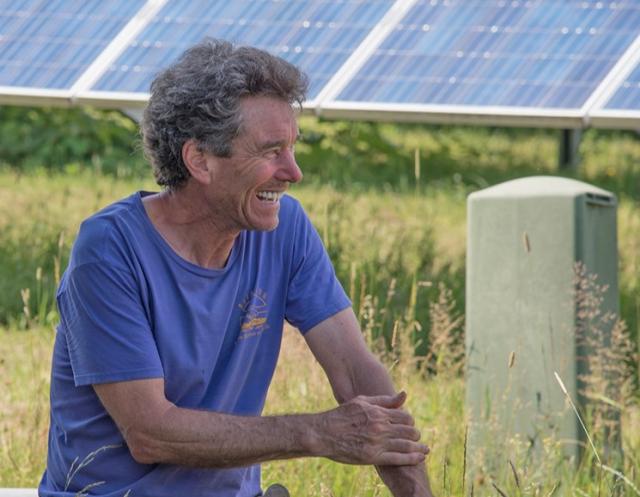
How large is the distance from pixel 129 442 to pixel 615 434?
2.20 m

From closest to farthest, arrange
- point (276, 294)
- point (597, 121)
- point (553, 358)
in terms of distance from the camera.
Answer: point (276, 294) < point (553, 358) < point (597, 121)

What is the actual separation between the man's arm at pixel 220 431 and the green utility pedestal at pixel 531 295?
1650 millimetres

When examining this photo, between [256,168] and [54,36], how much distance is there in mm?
5296

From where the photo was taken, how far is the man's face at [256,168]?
11.0ft

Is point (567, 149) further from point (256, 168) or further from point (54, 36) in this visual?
point (256, 168)

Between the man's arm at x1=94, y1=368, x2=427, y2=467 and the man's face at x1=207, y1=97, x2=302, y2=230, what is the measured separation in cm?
41

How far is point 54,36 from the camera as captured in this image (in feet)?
27.6

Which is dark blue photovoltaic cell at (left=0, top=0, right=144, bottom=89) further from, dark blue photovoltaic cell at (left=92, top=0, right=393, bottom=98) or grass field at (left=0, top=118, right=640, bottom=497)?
grass field at (left=0, top=118, right=640, bottom=497)

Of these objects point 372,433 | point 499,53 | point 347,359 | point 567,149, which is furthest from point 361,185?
point 372,433

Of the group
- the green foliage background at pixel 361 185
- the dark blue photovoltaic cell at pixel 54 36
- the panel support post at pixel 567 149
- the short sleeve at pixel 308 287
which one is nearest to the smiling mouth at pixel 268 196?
the short sleeve at pixel 308 287

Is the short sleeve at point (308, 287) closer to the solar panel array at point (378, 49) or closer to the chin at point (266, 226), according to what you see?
the chin at point (266, 226)

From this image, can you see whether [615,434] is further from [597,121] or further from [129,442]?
[597,121]

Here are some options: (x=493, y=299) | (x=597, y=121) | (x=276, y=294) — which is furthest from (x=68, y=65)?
(x=276, y=294)

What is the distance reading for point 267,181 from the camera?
337 cm
